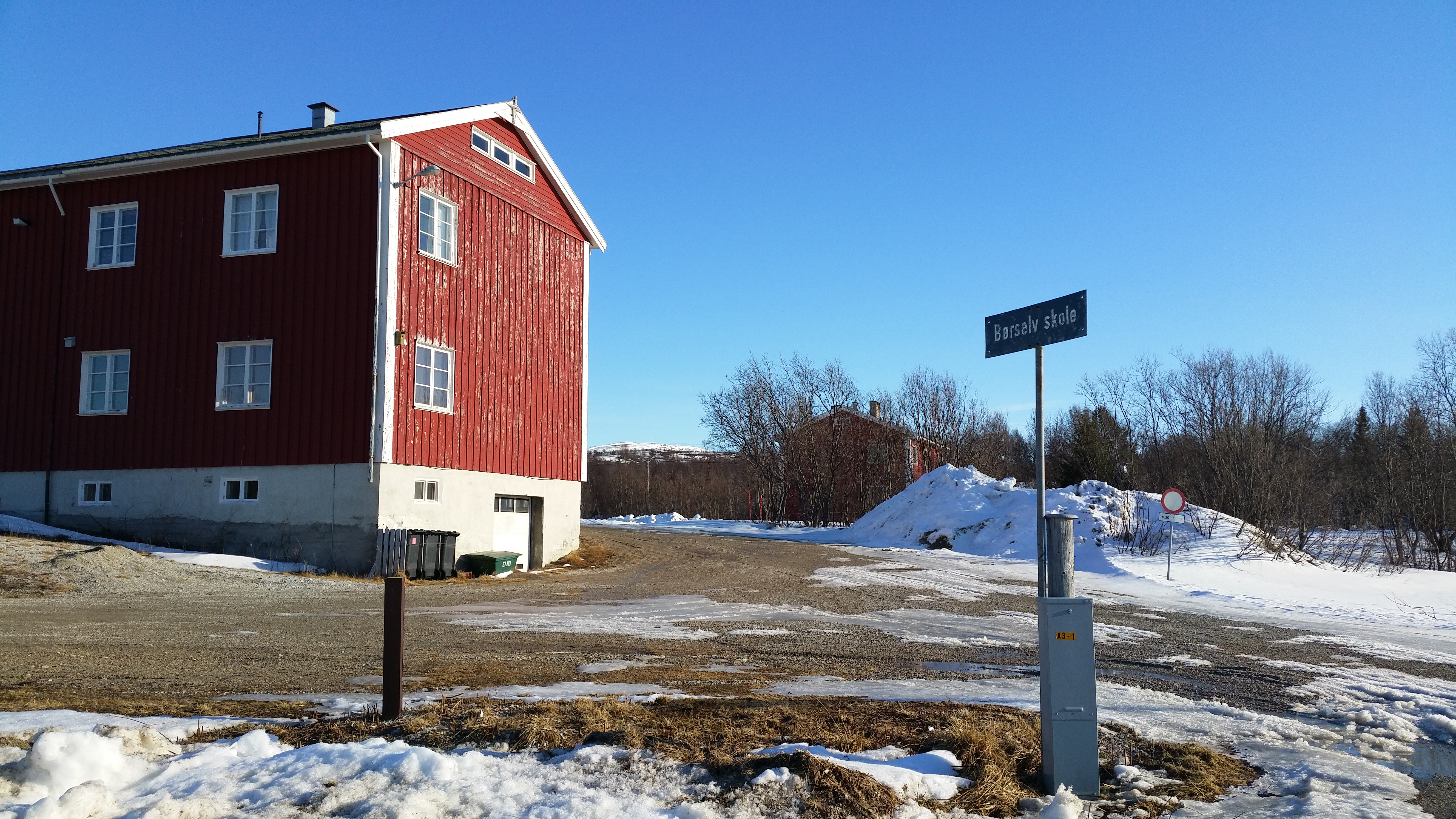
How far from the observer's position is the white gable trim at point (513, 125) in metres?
19.0

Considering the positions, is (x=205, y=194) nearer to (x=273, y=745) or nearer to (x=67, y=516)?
(x=67, y=516)

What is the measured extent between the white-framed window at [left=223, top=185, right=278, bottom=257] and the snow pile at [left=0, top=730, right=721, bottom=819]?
1689cm

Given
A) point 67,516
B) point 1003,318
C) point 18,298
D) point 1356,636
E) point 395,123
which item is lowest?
point 1356,636

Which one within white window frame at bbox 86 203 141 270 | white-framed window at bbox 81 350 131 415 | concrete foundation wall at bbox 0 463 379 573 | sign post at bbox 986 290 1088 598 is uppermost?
white window frame at bbox 86 203 141 270

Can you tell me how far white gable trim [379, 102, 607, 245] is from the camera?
62.3 feet

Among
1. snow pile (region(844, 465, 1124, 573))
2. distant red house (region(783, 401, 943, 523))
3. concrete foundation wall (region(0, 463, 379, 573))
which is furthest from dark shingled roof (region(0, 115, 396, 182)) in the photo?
distant red house (region(783, 401, 943, 523))

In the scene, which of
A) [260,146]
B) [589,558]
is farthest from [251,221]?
[589,558]

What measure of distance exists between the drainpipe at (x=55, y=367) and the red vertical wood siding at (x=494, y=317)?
26.2ft

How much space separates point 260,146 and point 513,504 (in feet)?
30.7

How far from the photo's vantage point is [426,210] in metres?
19.9

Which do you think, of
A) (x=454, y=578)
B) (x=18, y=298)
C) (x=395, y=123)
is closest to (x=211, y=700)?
(x=454, y=578)

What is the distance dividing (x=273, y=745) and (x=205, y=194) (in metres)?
18.3

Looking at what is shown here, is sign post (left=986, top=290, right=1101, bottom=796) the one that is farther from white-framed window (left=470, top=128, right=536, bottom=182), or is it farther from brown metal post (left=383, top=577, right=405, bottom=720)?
white-framed window (left=470, top=128, right=536, bottom=182)

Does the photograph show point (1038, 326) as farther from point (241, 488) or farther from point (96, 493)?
point (96, 493)
